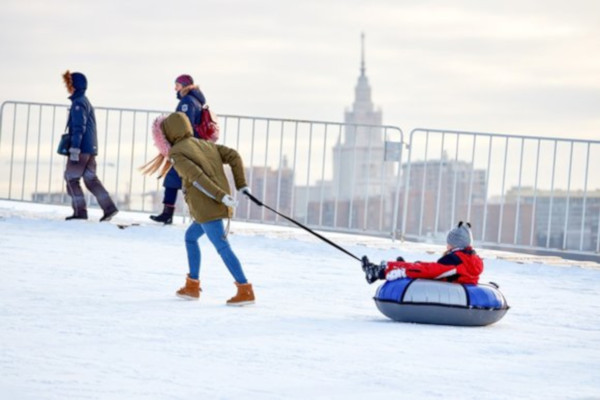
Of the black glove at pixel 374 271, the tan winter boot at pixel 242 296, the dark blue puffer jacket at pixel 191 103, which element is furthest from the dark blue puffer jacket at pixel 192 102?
the black glove at pixel 374 271

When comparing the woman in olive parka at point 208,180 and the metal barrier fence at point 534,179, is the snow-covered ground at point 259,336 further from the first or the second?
the metal barrier fence at point 534,179

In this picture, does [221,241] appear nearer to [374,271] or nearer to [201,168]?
[201,168]

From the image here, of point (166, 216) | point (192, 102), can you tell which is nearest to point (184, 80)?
point (192, 102)

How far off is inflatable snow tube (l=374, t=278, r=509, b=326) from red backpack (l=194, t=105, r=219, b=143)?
18.4ft

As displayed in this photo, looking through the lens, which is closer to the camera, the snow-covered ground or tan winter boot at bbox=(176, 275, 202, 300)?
the snow-covered ground

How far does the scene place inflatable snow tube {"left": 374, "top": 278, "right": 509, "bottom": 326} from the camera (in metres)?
8.92

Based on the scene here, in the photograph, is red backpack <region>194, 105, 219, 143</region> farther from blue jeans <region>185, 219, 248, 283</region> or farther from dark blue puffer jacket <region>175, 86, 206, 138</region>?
blue jeans <region>185, 219, 248, 283</region>

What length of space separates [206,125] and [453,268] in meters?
5.79

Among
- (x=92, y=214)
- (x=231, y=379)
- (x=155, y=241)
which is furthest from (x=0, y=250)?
(x=231, y=379)

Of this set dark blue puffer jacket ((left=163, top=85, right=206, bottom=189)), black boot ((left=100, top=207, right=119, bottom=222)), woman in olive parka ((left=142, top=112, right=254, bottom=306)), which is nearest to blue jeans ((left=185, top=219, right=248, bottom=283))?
woman in olive parka ((left=142, top=112, right=254, bottom=306))

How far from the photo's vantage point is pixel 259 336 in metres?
8.00

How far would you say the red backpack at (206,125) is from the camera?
14.3 metres

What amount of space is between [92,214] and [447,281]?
369 inches

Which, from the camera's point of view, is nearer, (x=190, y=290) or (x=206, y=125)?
(x=190, y=290)
